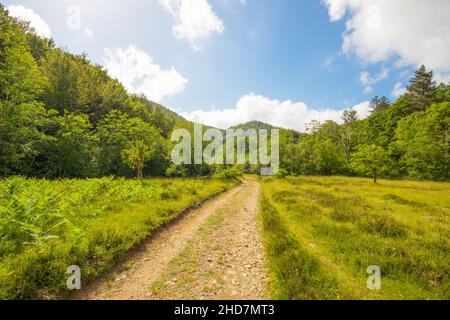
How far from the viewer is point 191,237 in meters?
8.92

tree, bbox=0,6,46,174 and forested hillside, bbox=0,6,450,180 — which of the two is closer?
tree, bbox=0,6,46,174

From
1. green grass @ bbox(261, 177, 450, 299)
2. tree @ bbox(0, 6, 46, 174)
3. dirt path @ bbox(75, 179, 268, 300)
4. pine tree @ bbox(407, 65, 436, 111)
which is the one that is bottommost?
dirt path @ bbox(75, 179, 268, 300)

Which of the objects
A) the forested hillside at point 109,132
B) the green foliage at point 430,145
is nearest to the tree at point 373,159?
the forested hillside at point 109,132

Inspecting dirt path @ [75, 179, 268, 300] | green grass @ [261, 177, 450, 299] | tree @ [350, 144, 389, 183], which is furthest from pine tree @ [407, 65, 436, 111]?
dirt path @ [75, 179, 268, 300]

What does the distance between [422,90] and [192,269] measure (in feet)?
280

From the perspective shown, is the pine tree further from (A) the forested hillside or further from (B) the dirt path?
(B) the dirt path

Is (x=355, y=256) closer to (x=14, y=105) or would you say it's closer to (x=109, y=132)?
(x=14, y=105)

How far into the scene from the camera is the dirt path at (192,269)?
16.6 feet

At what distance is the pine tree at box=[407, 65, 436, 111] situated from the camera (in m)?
59.8

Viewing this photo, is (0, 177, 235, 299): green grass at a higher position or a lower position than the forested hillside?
lower

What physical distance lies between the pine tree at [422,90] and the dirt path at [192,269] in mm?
78107

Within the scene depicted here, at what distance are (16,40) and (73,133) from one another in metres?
13.1

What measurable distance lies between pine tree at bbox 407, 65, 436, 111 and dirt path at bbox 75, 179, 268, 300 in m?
78.1
